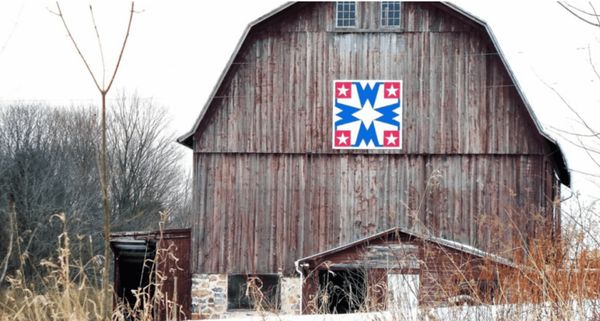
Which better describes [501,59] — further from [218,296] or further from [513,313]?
[513,313]

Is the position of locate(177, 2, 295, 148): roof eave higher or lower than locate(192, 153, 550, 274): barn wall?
higher

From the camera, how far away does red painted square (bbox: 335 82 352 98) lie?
18.8m

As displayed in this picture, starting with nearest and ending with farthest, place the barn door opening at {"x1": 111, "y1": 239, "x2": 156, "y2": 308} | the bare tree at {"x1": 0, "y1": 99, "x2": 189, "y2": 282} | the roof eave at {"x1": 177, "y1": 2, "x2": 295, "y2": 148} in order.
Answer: the roof eave at {"x1": 177, "y1": 2, "x2": 295, "y2": 148}
the barn door opening at {"x1": 111, "y1": 239, "x2": 156, "y2": 308}
the bare tree at {"x1": 0, "y1": 99, "x2": 189, "y2": 282}

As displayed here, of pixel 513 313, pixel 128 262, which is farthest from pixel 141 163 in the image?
pixel 513 313

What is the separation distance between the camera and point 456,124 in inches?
745

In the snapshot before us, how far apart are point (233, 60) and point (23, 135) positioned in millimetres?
25086

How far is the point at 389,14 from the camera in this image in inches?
749

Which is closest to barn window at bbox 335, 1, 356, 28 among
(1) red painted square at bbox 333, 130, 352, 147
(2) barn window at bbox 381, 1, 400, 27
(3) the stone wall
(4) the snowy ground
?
(2) barn window at bbox 381, 1, 400, 27

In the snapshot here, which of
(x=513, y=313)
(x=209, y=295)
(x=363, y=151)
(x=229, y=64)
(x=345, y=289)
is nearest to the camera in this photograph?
(x=513, y=313)

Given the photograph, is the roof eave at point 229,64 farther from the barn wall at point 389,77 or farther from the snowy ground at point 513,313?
the snowy ground at point 513,313

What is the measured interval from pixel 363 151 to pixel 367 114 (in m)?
0.81

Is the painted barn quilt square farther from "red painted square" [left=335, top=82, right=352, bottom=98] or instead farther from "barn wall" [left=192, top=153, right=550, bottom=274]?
"barn wall" [left=192, top=153, right=550, bottom=274]

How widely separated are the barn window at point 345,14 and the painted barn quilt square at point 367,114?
1.24m

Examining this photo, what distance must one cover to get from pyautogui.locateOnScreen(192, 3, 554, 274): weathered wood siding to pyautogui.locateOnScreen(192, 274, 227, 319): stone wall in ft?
1.45
